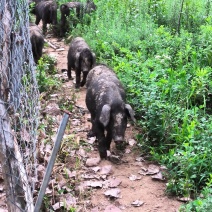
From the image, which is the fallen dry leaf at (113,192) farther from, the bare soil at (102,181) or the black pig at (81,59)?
the black pig at (81,59)

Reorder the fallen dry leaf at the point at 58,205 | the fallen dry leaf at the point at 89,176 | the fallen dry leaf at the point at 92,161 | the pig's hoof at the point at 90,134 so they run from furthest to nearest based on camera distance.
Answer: the pig's hoof at the point at 90,134, the fallen dry leaf at the point at 92,161, the fallen dry leaf at the point at 89,176, the fallen dry leaf at the point at 58,205

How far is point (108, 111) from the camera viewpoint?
5.57 meters

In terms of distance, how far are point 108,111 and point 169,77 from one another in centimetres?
157

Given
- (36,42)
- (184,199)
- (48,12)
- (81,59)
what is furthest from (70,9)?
(184,199)

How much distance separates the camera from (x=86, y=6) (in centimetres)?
1197

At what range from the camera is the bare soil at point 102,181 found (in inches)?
188

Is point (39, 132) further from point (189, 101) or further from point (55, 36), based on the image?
point (55, 36)

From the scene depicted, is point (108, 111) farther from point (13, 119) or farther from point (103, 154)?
point (13, 119)

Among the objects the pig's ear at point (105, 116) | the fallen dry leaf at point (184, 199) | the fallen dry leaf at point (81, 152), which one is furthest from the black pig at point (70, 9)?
the fallen dry leaf at point (184, 199)

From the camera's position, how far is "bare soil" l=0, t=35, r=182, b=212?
4.78 m

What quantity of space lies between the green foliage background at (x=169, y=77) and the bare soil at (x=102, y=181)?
0.21m

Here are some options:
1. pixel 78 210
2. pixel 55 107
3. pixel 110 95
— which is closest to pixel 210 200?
pixel 78 210

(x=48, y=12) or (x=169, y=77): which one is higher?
(x=48, y=12)

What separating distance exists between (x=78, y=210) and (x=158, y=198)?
108cm
